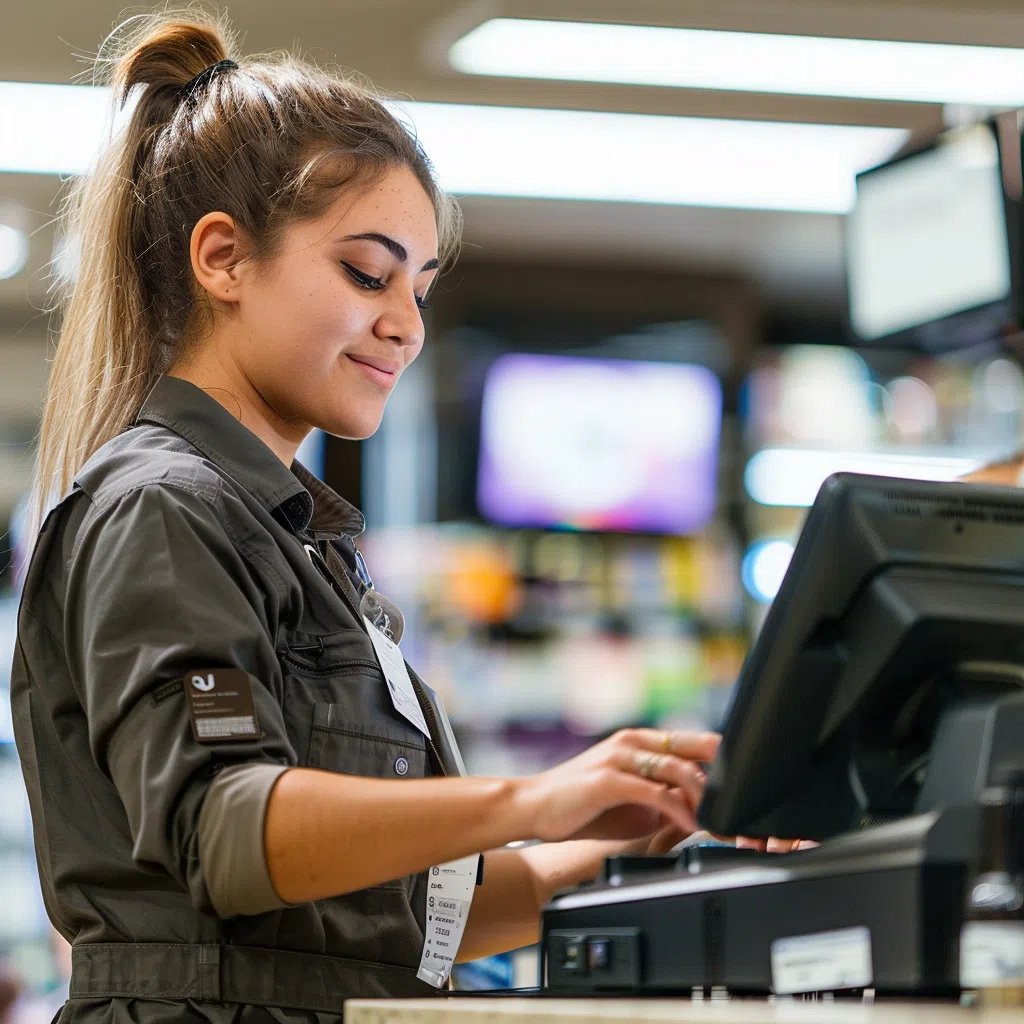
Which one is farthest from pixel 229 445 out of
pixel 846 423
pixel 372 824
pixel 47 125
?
pixel 846 423

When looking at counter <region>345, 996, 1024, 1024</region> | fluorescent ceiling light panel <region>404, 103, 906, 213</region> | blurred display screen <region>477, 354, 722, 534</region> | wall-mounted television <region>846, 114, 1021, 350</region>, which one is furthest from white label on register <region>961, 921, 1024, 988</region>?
blurred display screen <region>477, 354, 722, 534</region>

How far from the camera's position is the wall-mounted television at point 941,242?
240 centimetres

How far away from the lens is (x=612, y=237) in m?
6.25

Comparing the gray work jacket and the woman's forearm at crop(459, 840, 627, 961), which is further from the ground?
the gray work jacket

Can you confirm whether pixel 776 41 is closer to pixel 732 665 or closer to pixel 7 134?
pixel 7 134

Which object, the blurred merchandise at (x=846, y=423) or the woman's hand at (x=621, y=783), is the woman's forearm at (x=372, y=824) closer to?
the woman's hand at (x=621, y=783)

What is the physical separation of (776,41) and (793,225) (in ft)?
7.43

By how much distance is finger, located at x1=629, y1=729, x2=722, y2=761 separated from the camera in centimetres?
117

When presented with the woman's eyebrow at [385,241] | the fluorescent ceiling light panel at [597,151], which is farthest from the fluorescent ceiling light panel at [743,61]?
the woman's eyebrow at [385,241]

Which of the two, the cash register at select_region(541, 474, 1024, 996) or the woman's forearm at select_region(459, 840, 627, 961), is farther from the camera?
the woman's forearm at select_region(459, 840, 627, 961)

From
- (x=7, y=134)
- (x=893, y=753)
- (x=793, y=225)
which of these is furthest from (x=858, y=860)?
(x=793, y=225)

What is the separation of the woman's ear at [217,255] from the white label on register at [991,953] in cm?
94

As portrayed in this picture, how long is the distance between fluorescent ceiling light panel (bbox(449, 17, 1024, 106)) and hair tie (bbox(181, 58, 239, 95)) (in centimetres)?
223

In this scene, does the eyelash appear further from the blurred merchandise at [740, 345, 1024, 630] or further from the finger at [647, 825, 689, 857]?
the blurred merchandise at [740, 345, 1024, 630]
